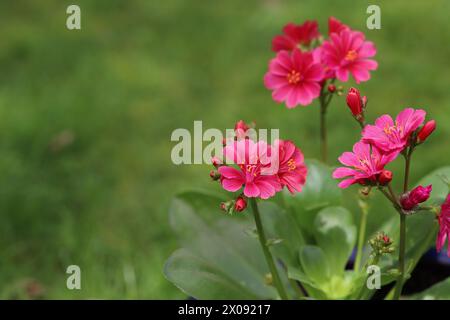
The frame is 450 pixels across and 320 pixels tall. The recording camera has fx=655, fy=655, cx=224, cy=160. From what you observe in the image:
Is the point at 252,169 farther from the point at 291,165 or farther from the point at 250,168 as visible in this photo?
the point at 291,165

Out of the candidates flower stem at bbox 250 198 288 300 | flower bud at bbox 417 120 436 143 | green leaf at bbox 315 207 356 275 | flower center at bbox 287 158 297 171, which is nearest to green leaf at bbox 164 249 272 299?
flower stem at bbox 250 198 288 300

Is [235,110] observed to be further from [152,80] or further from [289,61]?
[289,61]

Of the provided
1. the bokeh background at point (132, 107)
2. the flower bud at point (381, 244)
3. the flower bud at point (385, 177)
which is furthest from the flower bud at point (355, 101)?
the bokeh background at point (132, 107)

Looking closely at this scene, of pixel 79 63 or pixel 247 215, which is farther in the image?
pixel 79 63

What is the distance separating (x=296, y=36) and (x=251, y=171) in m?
0.63

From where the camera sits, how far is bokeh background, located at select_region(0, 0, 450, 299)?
2.59 metres

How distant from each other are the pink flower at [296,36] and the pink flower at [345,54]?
113mm

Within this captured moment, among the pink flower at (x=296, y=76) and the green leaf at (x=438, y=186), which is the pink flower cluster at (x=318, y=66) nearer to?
the pink flower at (x=296, y=76)

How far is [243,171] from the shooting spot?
1.32 meters

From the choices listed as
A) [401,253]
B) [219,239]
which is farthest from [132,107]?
[401,253]

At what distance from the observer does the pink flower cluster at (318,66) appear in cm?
164

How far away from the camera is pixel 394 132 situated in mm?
1312
